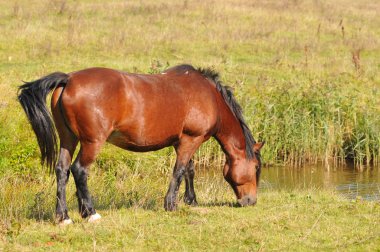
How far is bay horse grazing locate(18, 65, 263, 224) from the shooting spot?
26.5ft

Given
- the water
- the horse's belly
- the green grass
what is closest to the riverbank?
the horse's belly

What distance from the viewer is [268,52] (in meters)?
23.4

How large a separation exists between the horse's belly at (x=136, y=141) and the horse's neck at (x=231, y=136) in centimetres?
81

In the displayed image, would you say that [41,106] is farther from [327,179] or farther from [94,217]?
[327,179]

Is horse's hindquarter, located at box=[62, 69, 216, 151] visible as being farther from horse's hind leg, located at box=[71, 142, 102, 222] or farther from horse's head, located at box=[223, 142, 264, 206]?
horse's head, located at box=[223, 142, 264, 206]

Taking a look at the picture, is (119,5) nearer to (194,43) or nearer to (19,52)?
(194,43)

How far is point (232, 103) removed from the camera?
9.65 m

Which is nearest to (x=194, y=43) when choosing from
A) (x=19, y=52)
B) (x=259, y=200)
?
(x=19, y=52)

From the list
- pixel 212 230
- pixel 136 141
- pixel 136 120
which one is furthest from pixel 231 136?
pixel 212 230

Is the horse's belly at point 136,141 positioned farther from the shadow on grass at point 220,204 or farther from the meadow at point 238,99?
the shadow on grass at point 220,204

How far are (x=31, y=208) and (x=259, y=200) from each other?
123 inches

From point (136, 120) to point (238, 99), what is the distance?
7.27 m

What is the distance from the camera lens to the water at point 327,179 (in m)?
13.0

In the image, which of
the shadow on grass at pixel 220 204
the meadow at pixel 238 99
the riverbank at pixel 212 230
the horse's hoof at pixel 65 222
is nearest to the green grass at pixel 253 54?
the meadow at pixel 238 99
